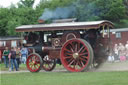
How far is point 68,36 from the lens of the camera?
1678 cm

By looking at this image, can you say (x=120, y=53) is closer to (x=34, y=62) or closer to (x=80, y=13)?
(x=80, y=13)

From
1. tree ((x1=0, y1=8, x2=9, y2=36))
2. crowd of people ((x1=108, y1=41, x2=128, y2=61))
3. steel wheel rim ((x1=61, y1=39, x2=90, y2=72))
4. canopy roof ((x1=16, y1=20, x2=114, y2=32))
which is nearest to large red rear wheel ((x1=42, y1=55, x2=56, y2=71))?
canopy roof ((x1=16, y1=20, x2=114, y2=32))

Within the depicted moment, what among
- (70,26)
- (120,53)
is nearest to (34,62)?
(70,26)

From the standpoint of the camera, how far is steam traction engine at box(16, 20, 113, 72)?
16.1m

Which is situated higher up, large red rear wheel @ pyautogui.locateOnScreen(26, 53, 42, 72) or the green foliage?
the green foliage

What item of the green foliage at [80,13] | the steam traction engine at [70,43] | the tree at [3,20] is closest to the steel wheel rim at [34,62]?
the steam traction engine at [70,43]

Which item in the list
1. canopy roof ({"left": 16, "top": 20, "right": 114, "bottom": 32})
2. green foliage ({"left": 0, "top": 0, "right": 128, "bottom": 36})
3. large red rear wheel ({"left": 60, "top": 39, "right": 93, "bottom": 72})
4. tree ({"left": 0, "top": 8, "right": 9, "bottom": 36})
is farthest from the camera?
tree ({"left": 0, "top": 8, "right": 9, "bottom": 36})

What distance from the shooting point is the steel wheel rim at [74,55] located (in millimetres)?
16184

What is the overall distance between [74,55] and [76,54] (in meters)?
0.11

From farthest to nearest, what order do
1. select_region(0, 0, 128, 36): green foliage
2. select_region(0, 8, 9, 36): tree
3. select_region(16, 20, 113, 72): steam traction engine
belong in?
select_region(0, 8, 9, 36): tree → select_region(0, 0, 128, 36): green foliage → select_region(16, 20, 113, 72): steam traction engine

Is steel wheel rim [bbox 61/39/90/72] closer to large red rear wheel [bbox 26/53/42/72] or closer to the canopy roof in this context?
the canopy roof

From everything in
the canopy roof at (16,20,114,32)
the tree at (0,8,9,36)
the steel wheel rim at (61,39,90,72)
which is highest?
the tree at (0,8,9,36)

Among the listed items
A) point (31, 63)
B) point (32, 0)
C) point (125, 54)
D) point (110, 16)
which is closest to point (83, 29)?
point (31, 63)

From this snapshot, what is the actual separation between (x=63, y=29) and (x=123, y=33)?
52.2 feet
